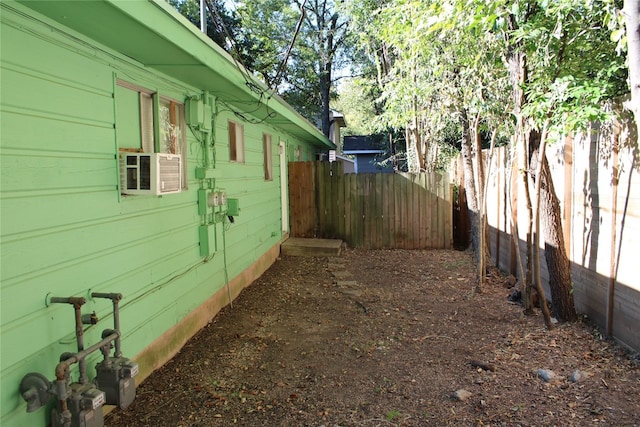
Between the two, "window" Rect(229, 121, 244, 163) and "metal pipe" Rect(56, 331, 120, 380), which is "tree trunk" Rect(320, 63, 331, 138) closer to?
"window" Rect(229, 121, 244, 163)

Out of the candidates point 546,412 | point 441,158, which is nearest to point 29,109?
point 546,412

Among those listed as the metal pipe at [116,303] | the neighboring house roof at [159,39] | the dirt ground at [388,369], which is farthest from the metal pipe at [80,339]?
the neighboring house roof at [159,39]

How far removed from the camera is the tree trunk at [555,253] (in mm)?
4121

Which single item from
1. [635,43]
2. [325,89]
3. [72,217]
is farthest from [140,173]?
[325,89]

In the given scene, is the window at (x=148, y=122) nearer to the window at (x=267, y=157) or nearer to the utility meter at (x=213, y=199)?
the utility meter at (x=213, y=199)

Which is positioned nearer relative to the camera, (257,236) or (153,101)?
(153,101)

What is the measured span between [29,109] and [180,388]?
82.1 inches

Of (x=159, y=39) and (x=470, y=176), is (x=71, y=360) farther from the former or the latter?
(x=470, y=176)

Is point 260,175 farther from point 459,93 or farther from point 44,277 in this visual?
point 44,277

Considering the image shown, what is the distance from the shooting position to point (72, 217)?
250 centimetres

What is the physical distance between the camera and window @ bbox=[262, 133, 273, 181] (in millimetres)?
7449

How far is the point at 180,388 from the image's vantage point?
10.5 ft

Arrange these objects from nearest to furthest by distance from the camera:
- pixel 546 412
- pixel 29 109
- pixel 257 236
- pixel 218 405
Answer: pixel 29 109, pixel 546 412, pixel 218 405, pixel 257 236

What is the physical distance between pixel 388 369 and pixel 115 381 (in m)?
1.98
